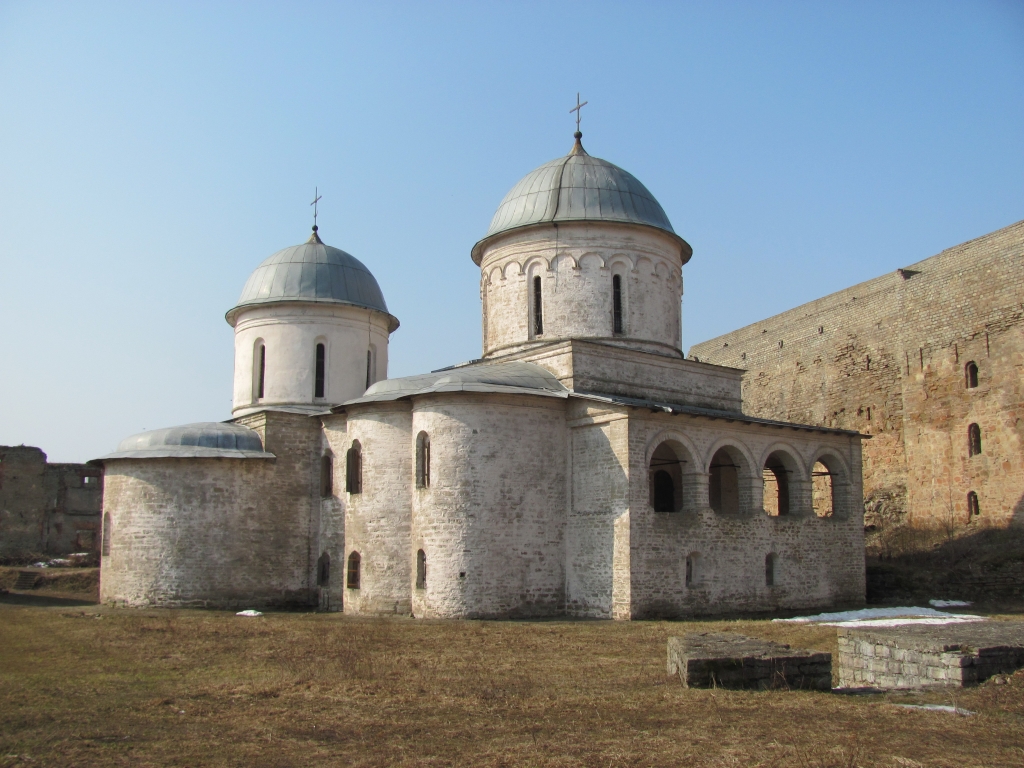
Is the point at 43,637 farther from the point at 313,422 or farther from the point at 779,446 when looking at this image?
the point at 779,446

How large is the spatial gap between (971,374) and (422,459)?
15246mm

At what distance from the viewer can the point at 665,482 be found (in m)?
19.6

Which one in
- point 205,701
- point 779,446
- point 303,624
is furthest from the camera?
point 779,446

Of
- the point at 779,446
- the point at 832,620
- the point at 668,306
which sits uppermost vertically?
the point at 668,306

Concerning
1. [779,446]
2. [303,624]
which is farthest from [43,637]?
[779,446]

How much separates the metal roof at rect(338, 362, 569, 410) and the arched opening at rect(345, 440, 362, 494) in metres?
0.89

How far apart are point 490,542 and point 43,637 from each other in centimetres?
688

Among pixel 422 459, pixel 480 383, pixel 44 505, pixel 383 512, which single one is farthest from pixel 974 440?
pixel 44 505

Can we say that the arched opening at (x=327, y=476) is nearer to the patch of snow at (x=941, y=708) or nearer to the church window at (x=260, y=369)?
the church window at (x=260, y=369)

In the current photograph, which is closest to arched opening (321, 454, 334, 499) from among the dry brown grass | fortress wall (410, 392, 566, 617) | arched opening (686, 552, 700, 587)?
fortress wall (410, 392, 566, 617)

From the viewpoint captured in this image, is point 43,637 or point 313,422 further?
point 313,422

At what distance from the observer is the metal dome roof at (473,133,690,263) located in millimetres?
19875

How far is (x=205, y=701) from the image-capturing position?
308 inches

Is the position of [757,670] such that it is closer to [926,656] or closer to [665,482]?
[926,656]
